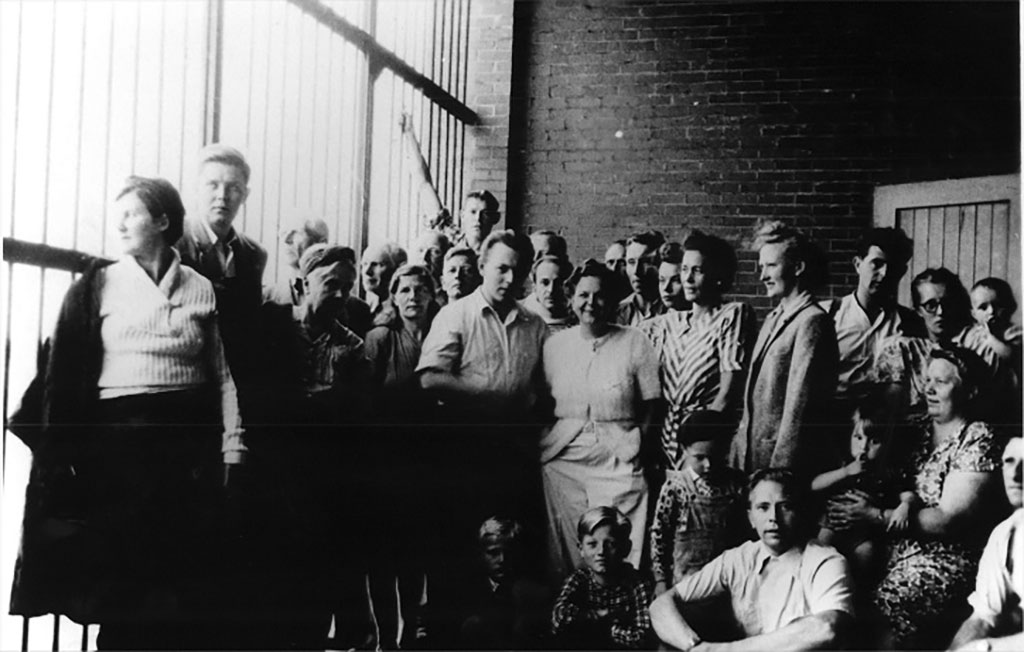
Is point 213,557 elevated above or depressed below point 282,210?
below

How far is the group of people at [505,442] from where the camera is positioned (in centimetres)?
333

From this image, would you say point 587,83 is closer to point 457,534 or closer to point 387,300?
point 387,300

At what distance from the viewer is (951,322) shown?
3.39 meters

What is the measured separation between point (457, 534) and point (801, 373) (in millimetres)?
1268

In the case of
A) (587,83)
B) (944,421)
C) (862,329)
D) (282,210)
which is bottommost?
(944,421)

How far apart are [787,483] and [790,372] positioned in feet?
1.20

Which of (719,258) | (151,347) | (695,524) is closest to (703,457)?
(695,524)

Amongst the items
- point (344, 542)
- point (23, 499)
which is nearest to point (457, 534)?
point (344, 542)

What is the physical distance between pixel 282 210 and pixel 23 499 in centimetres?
132

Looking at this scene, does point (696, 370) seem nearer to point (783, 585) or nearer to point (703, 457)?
point (703, 457)

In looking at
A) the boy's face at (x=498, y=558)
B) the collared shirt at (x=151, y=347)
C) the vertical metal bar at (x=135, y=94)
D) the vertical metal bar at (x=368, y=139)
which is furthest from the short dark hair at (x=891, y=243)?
the vertical metal bar at (x=135, y=94)

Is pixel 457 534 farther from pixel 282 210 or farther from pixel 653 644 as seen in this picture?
pixel 282 210

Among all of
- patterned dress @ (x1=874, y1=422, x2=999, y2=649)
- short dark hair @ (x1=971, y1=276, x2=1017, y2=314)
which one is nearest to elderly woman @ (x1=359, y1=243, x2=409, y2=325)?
patterned dress @ (x1=874, y1=422, x2=999, y2=649)

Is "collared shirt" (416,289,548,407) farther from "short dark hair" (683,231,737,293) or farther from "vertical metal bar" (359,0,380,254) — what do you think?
"short dark hair" (683,231,737,293)
